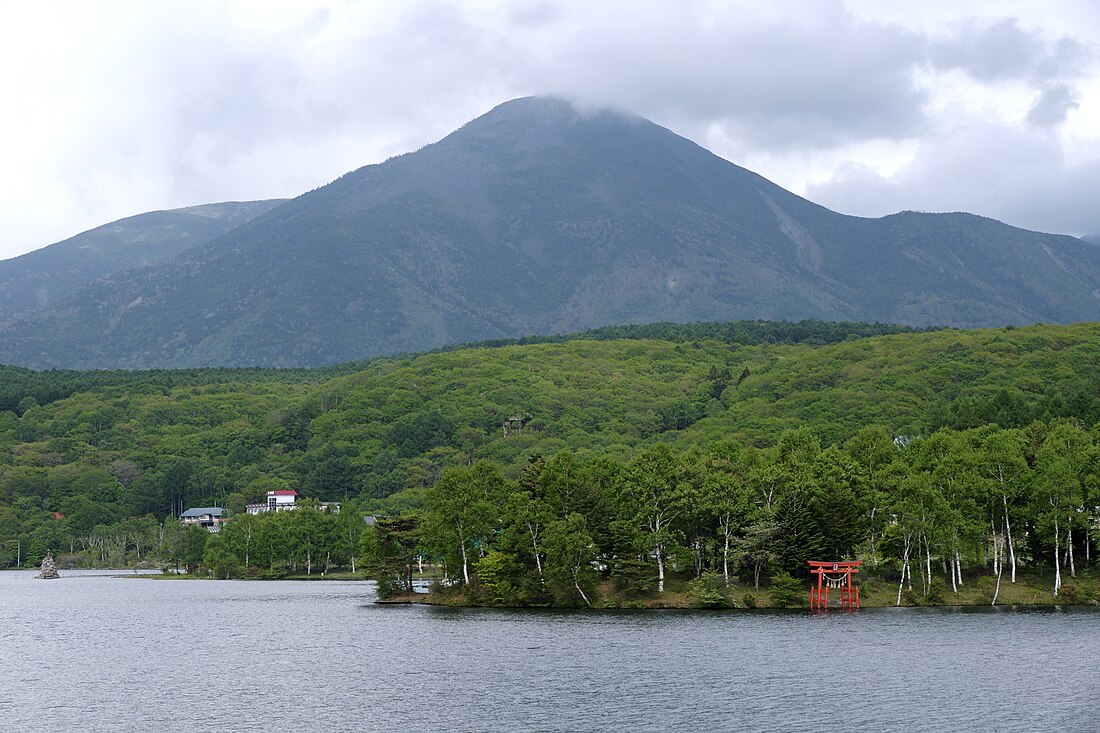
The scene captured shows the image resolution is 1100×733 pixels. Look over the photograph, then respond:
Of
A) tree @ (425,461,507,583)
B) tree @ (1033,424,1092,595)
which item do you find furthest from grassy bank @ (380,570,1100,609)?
tree @ (425,461,507,583)

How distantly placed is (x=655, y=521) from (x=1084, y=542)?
3898 cm

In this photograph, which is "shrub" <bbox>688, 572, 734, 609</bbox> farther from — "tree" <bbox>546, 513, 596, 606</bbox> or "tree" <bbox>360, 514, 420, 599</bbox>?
"tree" <bbox>360, 514, 420, 599</bbox>

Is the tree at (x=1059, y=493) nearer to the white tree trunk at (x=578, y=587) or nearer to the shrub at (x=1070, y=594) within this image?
the shrub at (x=1070, y=594)

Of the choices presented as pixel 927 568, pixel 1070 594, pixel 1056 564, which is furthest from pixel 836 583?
pixel 1070 594

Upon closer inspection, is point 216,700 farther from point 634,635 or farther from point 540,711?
point 634,635

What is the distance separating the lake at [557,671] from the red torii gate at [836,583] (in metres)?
3.25

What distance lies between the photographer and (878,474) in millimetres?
107500

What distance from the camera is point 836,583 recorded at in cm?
10144

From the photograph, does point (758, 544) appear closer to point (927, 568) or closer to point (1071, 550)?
point (927, 568)

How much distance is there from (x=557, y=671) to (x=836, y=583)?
42.2 metres

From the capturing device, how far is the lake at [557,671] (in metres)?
54.9

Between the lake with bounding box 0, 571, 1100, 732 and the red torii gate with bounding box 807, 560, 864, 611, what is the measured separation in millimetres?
3251

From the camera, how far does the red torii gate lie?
9719 centimetres

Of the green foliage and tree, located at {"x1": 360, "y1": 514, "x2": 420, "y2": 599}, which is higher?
tree, located at {"x1": 360, "y1": 514, "x2": 420, "y2": 599}
